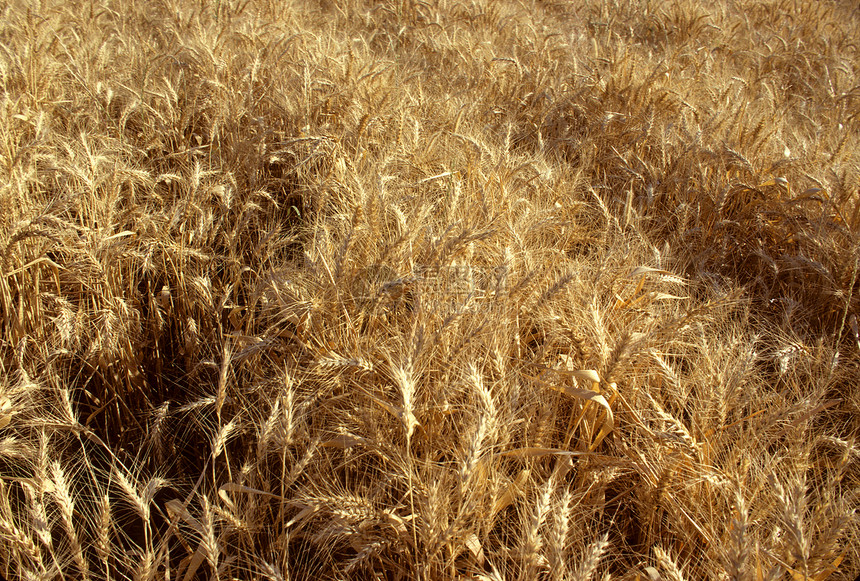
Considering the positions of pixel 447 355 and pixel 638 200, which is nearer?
pixel 447 355

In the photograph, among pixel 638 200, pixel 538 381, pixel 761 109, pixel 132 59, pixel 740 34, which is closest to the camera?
pixel 538 381

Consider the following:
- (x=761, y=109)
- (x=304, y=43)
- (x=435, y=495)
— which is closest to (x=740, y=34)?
(x=761, y=109)

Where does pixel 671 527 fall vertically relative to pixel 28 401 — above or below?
below

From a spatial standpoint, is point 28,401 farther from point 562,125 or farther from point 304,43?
point 562,125

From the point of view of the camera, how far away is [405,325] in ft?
4.74

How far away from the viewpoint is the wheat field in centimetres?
107

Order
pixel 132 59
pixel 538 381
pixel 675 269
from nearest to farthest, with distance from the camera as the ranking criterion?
pixel 538 381 → pixel 675 269 → pixel 132 59

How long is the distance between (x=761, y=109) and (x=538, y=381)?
2.48 metres

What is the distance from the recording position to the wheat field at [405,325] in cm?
107

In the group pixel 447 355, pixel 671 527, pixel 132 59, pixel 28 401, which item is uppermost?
pixel 132 59

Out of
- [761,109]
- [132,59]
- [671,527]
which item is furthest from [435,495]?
[761,109]

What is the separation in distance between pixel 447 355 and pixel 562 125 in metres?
1.99

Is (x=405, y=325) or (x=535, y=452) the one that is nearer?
(x=535, y=452)

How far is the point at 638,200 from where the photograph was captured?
231 cm
